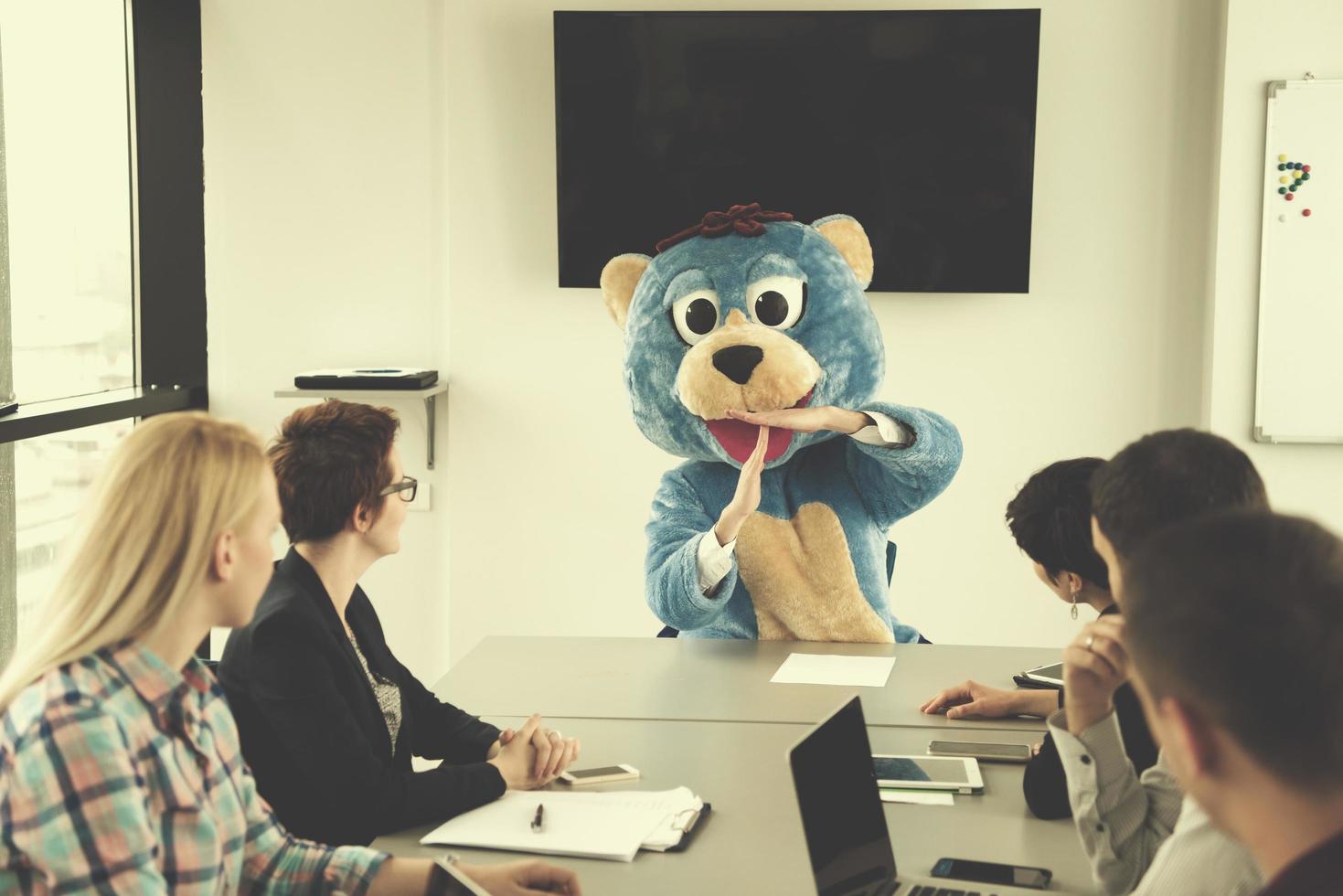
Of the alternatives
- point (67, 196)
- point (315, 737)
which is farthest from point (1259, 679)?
point (67, 196)

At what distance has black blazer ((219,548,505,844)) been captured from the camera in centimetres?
180

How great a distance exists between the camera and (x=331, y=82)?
159 inches

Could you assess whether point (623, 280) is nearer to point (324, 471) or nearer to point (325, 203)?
point (324, 471)

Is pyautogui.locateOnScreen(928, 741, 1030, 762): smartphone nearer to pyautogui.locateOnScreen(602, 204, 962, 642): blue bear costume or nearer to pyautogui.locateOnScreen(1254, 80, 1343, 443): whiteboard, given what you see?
pyautogui.locateOnScreen(602, 204, 962, 642): blue bear costume

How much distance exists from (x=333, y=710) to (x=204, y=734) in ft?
1.26

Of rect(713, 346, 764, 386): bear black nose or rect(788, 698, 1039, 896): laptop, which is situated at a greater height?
rect(713, 346, 764, 386): bear black nose

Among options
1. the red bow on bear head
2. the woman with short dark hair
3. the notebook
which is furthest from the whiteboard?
the notebook

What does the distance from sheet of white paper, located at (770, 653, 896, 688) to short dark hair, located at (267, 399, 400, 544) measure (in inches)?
37.3

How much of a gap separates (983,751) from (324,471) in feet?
3.62

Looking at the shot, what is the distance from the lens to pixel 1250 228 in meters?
3.69

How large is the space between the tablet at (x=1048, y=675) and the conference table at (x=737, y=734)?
0.18 ft

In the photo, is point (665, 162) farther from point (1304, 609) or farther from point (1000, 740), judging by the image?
point (1304, 609)

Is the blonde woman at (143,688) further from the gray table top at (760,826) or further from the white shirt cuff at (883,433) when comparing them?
the white shirt cuff at (883,433)

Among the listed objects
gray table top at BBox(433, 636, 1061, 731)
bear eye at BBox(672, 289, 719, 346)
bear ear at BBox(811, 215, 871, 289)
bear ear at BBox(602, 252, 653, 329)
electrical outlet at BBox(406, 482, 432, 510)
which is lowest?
gray table top at BBox(433, 636, 1061, 731)
